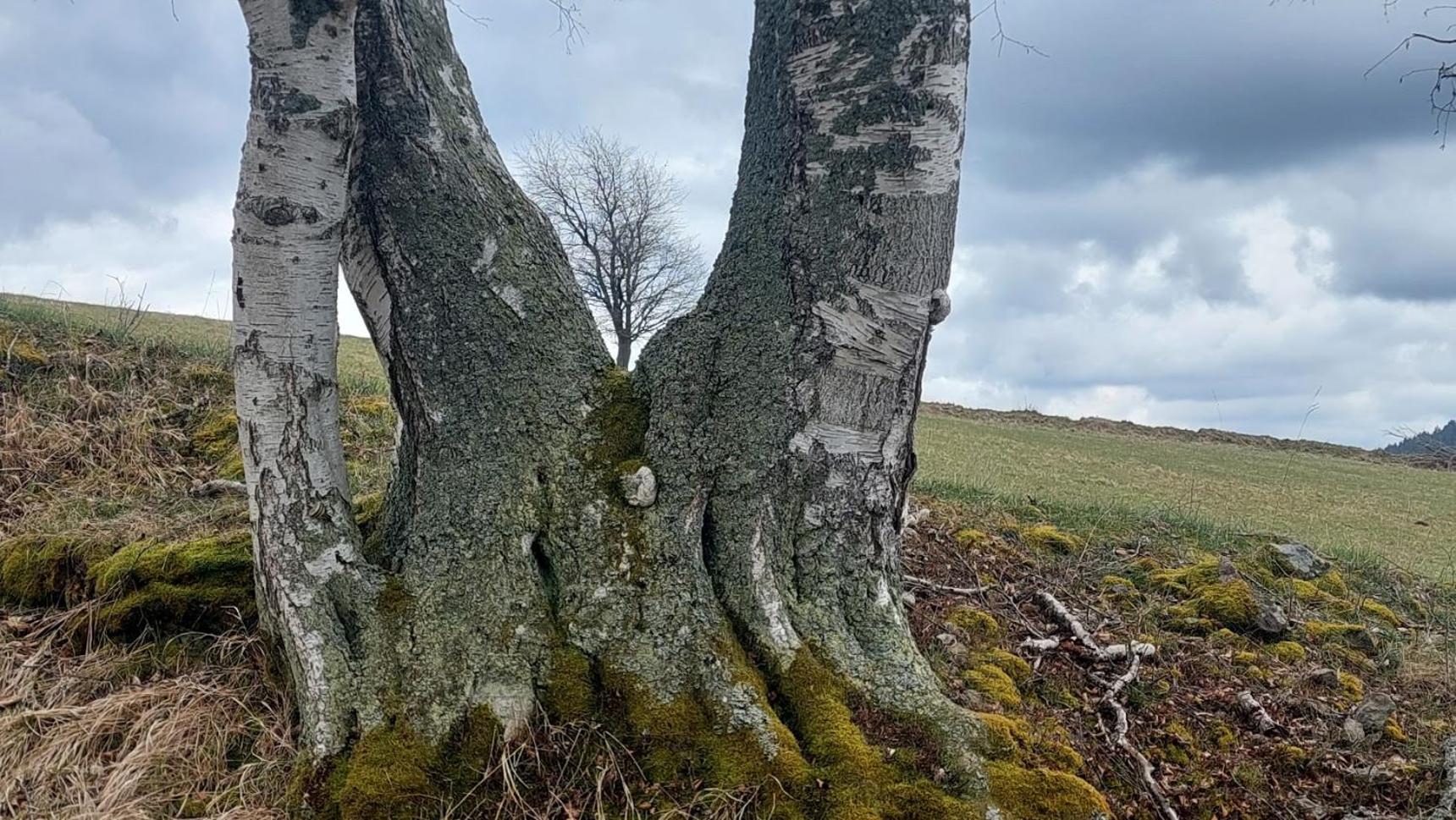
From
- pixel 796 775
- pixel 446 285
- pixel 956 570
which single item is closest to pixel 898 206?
pixel 446 285

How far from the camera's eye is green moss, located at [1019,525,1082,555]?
6.64m

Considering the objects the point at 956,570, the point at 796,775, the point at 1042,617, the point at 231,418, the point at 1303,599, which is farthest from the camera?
the point at 231,418

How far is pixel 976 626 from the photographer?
442 centimetres

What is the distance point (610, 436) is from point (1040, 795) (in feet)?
6.51

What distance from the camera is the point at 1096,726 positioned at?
3.67 metres

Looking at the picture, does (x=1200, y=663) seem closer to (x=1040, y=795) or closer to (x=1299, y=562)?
(x=1040, y=795)

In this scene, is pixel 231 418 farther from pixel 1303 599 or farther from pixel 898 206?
pixel 1303 599

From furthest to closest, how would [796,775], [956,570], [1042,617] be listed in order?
[956,570] → [1042,617] → [796,775]

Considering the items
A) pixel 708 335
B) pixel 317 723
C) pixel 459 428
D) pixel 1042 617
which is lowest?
pixel 317 723

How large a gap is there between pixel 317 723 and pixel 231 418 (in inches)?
209

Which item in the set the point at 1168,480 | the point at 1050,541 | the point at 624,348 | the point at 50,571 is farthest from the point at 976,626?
the point at 624,348

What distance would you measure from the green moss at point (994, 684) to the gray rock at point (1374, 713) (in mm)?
1602

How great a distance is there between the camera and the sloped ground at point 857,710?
9.79ft

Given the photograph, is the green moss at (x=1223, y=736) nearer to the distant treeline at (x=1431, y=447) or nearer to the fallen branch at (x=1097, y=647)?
the fallen branch at (x=1097, y=647)
